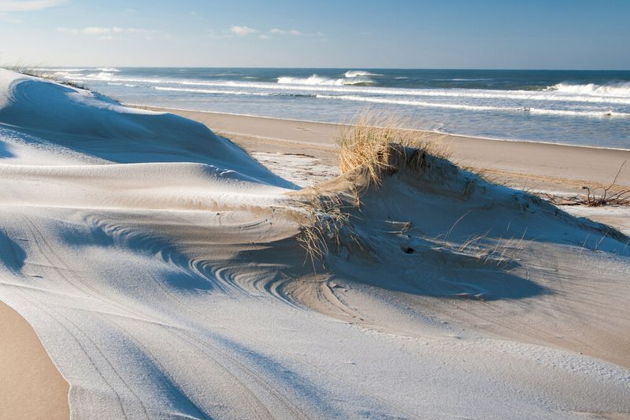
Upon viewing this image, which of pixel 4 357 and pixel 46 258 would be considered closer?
pixel 4 357

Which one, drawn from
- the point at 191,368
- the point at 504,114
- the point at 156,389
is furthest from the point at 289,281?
the point at 504,114

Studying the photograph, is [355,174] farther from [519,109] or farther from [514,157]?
[519,109]

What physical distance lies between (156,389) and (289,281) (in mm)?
1590

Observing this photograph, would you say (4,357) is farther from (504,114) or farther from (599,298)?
(504,114)

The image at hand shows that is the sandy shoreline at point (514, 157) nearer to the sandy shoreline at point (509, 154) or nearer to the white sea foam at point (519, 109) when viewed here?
the sandy shoreline at point (509, 154)

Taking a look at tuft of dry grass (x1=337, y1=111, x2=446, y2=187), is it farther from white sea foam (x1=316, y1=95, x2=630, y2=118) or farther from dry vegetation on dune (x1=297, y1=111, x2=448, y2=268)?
white sea foam (x1=316, y1=95, x2=630, y2=118)

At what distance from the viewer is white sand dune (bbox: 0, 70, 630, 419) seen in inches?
78.6

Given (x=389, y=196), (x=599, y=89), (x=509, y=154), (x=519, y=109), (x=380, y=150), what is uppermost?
(x=599, y=89)

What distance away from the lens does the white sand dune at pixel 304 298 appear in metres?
2.00

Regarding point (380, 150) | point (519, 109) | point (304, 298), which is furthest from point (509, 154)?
point (519, 109)

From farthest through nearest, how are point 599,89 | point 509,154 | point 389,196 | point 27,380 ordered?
point 599,89 < point 509,154 < point 389,196 < point 27,380

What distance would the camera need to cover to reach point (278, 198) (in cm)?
391

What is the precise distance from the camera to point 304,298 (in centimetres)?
322

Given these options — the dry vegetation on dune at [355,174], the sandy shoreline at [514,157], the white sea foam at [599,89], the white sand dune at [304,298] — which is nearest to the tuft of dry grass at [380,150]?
the dry vegetation on dune at [355,174]
